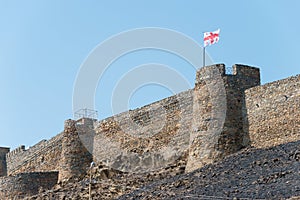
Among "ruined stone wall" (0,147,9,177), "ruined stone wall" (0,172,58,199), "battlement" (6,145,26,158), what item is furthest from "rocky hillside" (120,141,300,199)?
"ruined stone wall" (0,147,9,177)

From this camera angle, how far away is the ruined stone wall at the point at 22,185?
2584 cm

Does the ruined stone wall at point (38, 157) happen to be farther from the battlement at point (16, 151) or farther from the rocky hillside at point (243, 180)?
the rocky hillside at point (243, 180)

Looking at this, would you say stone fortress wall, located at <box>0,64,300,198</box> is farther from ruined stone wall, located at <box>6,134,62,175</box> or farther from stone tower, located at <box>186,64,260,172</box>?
ruined stone wall, located at <box>6,134,62,175</box>

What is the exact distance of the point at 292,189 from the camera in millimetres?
14906

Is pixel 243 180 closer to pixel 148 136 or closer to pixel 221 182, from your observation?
pixel 221 182

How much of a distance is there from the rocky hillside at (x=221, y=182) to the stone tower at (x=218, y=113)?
2.50ft

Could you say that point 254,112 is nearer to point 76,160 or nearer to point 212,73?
point 212,73

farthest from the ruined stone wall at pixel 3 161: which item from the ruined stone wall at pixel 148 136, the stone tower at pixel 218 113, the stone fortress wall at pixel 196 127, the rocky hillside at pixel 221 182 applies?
the stone tower at pixel 218 113

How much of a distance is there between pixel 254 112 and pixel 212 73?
62.7 inches

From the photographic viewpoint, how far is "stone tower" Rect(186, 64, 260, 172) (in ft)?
68.2

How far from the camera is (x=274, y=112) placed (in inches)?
806

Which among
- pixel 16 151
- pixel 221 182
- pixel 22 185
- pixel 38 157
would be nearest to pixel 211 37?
pixel 221 182

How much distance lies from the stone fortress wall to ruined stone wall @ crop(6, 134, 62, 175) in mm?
752

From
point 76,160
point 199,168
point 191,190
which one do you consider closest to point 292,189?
point 191,190
